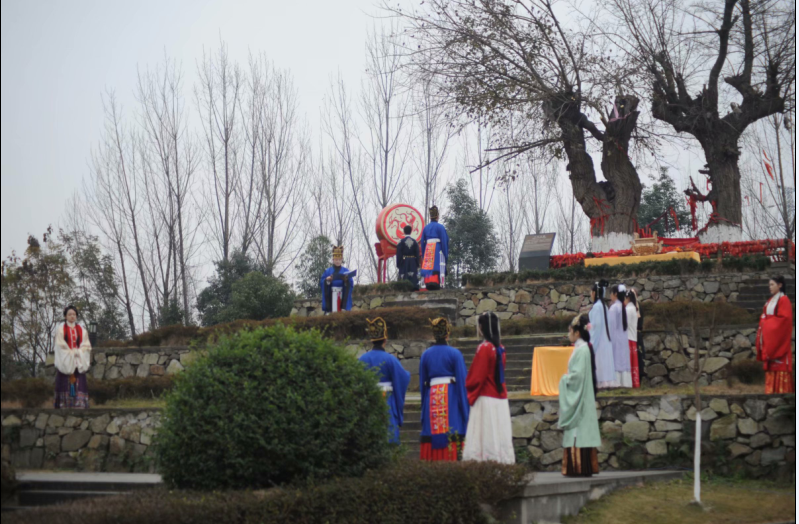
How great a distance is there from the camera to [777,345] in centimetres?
1049

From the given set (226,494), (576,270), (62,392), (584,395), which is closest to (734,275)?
(576,270)

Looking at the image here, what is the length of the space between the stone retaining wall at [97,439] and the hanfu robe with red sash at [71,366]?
77cm

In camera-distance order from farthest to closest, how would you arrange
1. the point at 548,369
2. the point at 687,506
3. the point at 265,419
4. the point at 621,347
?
the point at 621,347
the point at 548,369
the point at 687,506
the point at 265,419

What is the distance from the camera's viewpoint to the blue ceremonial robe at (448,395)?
29.3ft

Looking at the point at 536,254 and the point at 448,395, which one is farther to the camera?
the point at 536,254

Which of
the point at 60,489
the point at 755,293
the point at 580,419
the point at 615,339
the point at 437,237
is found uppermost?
the point at 437,237

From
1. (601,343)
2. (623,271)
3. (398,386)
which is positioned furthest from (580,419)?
(623,271)

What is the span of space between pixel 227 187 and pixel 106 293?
6.50 meters

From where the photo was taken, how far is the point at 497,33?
23.0m

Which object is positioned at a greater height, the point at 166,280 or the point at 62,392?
the point at 166,280

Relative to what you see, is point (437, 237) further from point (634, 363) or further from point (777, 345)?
point (777, 345)

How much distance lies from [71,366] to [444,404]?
19.0ft

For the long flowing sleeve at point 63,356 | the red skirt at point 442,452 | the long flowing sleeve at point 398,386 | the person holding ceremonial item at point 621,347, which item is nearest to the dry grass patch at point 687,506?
the red skirt at point 442,452

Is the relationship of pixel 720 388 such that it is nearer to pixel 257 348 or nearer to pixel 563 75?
pixel 257 348
